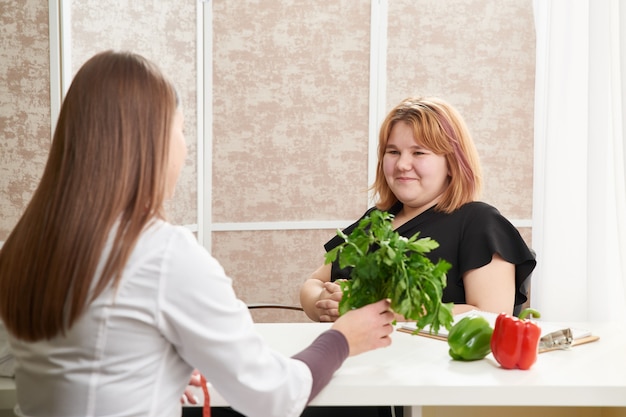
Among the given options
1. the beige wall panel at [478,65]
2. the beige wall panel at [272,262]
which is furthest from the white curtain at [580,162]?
the beige wall panel at [272,262]

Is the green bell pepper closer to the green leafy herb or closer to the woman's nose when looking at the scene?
the green leafy herb

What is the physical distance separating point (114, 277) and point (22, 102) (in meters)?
2.04

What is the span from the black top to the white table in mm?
547

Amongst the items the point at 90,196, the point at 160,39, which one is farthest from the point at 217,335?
the point at 160,39

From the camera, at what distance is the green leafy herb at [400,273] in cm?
151

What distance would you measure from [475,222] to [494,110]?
2021 mm

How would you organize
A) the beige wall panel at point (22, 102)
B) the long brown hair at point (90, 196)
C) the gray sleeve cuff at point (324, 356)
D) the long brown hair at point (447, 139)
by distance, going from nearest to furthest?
the long brown hair at point (90, 196), the gray sleeve cuff at point (324, 356), the long brown hair at point (447, 139), the beige wall panel at point (22, 102)

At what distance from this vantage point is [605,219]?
2.46m

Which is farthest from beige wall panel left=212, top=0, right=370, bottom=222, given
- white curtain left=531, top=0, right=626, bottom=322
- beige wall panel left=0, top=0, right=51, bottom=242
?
beige wall panel left=0, top=0, right=51, bottom=242

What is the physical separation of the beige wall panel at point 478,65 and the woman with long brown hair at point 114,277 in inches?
120

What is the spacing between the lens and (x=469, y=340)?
1.61 m

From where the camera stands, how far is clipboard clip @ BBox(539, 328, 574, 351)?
1.71 meters

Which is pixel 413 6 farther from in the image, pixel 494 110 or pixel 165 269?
pixel 165 269

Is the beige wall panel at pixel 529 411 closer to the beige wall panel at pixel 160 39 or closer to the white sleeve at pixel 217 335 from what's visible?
the white sleeve at pixel 217 335
